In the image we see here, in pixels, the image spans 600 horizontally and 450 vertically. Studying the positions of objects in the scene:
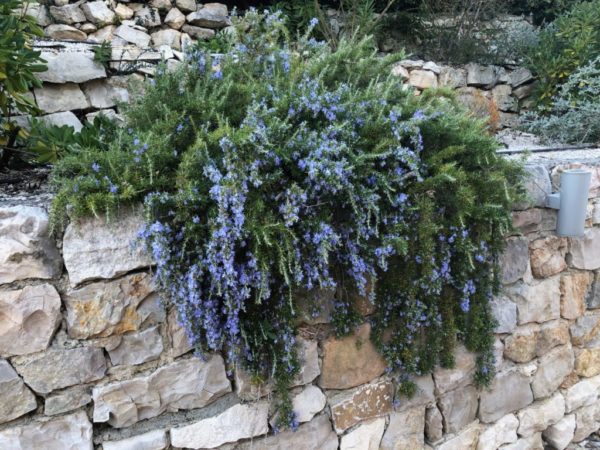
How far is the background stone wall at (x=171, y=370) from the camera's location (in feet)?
4.84

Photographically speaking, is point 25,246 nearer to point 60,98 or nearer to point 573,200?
A: point 60,98

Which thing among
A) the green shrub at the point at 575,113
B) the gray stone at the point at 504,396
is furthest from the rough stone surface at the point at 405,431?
the green shrub at the point at 575,113

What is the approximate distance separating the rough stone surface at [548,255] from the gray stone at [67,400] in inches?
81.3

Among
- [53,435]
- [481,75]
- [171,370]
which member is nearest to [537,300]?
[171,370]

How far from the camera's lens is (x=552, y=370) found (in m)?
2.71

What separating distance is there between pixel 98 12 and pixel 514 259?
152 inches

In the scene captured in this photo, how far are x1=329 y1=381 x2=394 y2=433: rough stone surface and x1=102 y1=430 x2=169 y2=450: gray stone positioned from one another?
0.65 m

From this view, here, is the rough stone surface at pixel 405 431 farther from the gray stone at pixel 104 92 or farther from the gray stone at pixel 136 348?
the gray stone at pixel 104 92

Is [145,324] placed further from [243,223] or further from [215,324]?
[243,223]

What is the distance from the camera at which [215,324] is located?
5.16 feet

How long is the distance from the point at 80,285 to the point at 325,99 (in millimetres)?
1007

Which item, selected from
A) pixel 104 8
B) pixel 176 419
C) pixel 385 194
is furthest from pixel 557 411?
pixel 104 8

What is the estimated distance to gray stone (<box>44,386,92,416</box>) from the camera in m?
1.52

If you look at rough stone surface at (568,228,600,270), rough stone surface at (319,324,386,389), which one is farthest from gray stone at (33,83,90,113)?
rough stone surface at (568,228,600,270)
